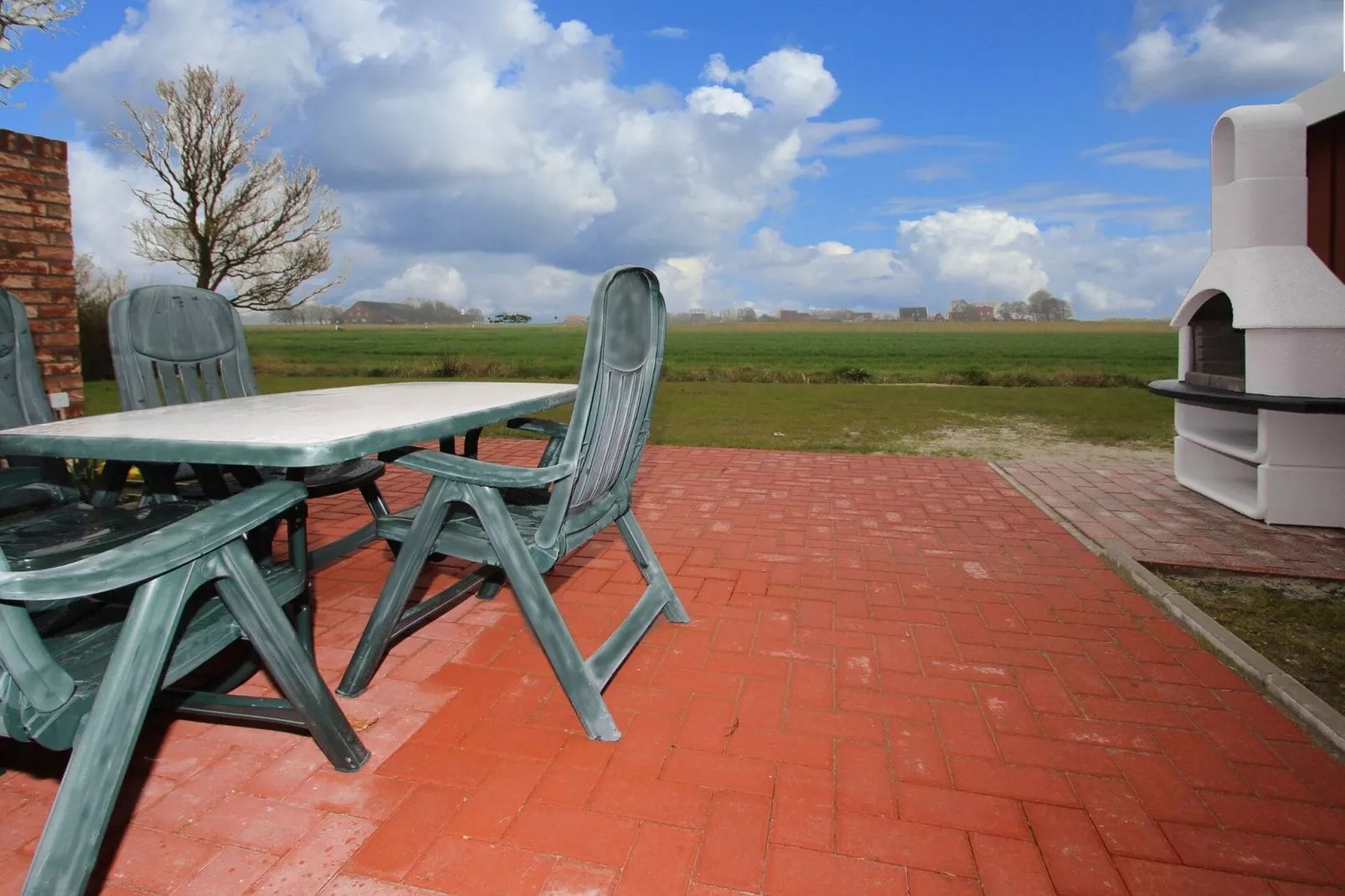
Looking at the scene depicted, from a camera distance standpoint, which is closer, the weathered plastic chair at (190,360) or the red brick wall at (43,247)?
the weathered plastic chair at (190,360)

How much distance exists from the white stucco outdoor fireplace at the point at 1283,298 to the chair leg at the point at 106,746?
16.4 ft

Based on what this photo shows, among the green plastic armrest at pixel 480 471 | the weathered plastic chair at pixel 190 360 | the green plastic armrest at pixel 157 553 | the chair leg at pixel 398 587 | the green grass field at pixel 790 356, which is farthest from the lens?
the green grass field at pixel 790 356

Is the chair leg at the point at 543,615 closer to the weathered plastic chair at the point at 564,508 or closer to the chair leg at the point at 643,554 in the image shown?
the weathered plastic chair at the point at 564,508

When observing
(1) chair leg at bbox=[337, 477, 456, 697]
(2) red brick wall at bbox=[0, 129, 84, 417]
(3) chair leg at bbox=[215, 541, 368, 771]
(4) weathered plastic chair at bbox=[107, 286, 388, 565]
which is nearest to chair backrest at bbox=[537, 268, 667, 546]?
(1) chair leg at bbox=[337, 477, 456, 697]

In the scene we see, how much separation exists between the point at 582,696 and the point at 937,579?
78.8 inches

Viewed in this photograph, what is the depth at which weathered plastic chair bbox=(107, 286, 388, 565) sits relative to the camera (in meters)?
3.07

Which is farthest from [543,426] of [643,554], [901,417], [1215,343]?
[901,417]

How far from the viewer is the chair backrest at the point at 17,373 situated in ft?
8.64

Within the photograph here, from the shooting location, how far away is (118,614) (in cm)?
189

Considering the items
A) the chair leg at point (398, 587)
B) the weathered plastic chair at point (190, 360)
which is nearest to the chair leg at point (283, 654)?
the chair leg at point (398, 587)

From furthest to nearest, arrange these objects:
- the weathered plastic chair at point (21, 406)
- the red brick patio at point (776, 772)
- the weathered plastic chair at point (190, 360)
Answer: the weathered plastic chair at point (190, 360) → the weathered plastic chair at point (21, 406) → the red brick patio at point (776, 772)

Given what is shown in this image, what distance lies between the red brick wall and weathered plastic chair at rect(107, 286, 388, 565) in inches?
79.1

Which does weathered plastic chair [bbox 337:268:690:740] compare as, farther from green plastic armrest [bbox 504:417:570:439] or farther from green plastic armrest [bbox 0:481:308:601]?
green plastic armrest [bbox 504:417:570:439]

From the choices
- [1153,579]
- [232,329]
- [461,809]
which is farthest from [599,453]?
[1153,579]
